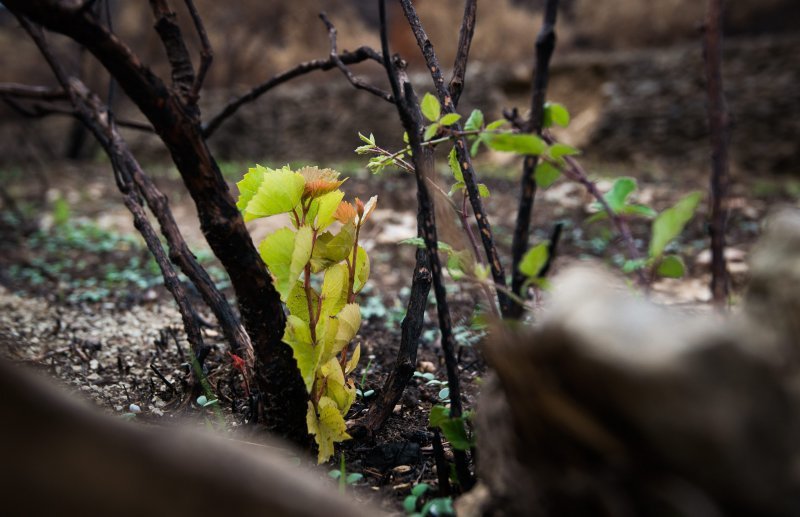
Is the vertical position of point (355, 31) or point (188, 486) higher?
point (355, 31)

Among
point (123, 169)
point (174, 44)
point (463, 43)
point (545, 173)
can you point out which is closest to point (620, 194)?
point (545, 173)

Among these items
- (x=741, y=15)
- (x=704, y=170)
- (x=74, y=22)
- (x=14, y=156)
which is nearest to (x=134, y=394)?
(x=74, y=22)

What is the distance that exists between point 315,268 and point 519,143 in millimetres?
521

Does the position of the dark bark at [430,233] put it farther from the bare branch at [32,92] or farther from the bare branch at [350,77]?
the bare branch at [32,92]

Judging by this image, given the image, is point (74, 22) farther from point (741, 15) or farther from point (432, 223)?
point (741, 15)

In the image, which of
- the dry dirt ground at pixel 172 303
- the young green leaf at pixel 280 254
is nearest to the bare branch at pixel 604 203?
the dry dirt ground at pixel 172 303

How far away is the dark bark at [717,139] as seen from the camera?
80cm

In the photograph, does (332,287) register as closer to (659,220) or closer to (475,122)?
(475,122)

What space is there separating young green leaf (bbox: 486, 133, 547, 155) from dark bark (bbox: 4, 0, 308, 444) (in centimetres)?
50

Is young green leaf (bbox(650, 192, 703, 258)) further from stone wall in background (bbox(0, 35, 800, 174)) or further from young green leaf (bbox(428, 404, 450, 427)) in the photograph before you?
stone wall in background (bbox(0, 35, 800, 174))

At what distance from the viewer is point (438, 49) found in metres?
8.97

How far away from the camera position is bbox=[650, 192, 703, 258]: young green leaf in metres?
0.69

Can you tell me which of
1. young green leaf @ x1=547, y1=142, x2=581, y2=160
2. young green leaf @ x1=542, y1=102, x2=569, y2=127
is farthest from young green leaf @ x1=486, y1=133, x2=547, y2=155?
young green leaf @ x1=542, y1=102, x2=569, y2=127

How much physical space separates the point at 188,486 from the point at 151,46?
982 centimetres
